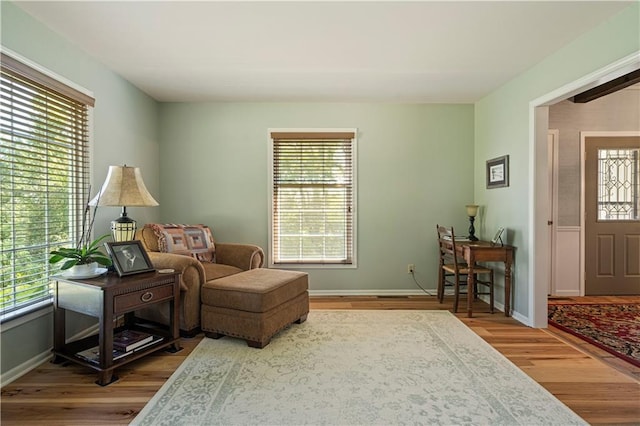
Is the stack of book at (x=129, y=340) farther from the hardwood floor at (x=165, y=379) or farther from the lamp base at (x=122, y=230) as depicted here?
the lamp base at (x=122, y=230)

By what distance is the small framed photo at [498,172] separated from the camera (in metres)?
3.46

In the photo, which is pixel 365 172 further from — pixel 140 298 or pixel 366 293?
pixel 140 298

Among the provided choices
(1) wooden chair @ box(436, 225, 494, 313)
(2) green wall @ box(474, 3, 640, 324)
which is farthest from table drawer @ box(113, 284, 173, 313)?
(2) green wall @ box(474, 3, 640, 324)

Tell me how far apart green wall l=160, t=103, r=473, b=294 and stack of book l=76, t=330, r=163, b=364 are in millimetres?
1813

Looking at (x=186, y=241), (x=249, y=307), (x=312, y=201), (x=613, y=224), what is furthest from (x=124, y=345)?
(x=613, y=224)

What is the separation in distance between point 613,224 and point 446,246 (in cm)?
229

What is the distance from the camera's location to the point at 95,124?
287cm

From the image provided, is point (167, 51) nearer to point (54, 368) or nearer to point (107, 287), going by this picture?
point (107, 287)

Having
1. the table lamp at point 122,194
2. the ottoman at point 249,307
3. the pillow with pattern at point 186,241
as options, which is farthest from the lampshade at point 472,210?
the table lamp at point 122,194

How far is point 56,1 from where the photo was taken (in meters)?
2.05

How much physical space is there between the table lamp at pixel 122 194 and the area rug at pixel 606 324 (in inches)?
A: 149

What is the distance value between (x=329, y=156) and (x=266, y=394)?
2.83 metres

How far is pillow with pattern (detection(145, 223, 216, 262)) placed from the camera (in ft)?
10.4

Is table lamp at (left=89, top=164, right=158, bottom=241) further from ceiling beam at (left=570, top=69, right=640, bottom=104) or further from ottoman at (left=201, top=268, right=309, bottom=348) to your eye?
ceiling beam at (left=570, top=69, right=640, bottom=104)
